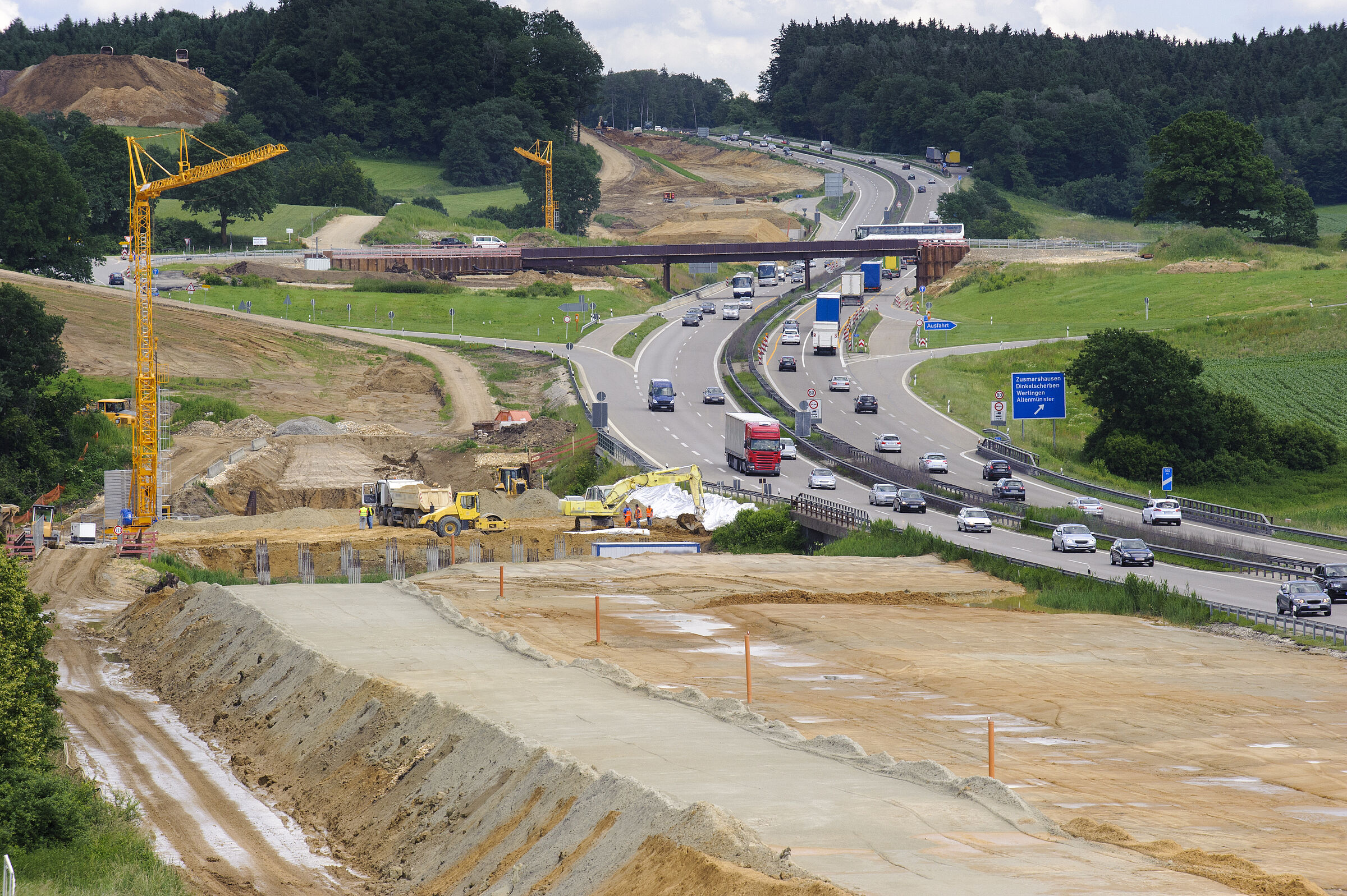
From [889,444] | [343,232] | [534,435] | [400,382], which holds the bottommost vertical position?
[889,444]

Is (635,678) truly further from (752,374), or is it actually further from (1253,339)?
(1253,339)

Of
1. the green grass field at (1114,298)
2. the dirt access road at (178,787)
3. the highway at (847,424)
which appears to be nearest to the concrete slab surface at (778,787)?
the dirt access road at (178,787)

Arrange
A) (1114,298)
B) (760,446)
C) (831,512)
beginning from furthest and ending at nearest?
(1114,298), (760,446), (831,512)

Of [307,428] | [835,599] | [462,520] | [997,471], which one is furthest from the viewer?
[307,428]

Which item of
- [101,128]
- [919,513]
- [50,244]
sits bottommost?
[919,513]

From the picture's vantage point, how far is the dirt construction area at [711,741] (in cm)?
2044

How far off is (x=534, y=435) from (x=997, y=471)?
3098 cm

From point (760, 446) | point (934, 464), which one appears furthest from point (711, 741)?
point (934, 464)

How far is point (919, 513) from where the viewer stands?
2763 inches

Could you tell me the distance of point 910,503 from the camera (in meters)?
70.0

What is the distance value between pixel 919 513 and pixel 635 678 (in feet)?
125

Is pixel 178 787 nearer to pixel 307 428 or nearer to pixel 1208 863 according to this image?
pixel 1208 863

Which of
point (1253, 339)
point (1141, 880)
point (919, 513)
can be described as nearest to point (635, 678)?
point (1141, 880)

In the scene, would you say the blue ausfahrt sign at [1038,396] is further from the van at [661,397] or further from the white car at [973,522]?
the van at [661,397]
